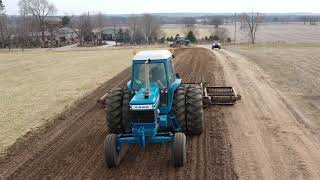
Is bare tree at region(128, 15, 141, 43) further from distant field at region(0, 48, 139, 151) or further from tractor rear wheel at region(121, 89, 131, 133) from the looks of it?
tractor rear wheel at region(121, 89, 131, 133)

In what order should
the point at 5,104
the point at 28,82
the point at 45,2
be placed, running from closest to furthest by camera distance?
the point at 5,104 < the point at 28,82 < the point at 45,2

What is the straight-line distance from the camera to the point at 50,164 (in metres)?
10.0

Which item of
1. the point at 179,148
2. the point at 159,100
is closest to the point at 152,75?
the point at 159,100

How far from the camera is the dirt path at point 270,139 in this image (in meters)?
9.25

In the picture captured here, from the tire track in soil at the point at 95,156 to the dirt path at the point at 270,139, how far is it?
41 cm

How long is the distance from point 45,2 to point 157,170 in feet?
363

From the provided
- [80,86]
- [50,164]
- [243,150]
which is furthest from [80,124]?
[80,86]

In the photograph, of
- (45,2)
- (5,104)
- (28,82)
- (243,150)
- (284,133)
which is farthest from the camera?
(45,2)

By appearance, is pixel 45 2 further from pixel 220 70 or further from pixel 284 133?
pixel 284 133

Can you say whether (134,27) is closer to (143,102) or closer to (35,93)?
(35,93)

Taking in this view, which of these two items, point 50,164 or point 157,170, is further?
point 50,164

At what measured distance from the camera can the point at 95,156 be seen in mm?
10391

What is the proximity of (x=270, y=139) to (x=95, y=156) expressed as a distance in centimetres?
499

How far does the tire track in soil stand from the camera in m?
9.23
